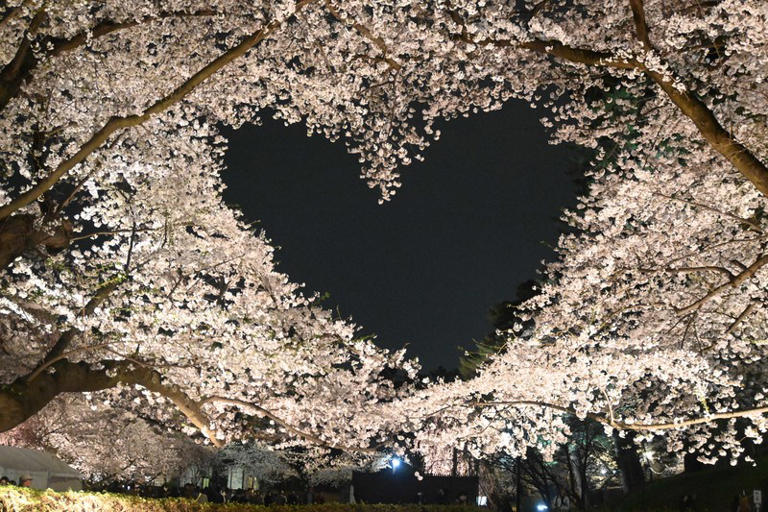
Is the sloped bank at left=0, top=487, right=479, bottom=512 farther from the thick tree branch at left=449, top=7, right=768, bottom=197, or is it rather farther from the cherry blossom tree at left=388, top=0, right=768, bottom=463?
the thick tree branch at left=449, top=7, right=768, bottom=197

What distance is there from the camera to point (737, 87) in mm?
7699

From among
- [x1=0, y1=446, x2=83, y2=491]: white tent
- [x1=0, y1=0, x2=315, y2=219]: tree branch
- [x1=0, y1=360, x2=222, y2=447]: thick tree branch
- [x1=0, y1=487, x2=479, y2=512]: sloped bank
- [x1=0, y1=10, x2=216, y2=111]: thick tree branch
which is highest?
[x1=0, y1=10, x2=216, y2=111]: thick tree branch

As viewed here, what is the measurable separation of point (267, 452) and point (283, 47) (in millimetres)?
25529

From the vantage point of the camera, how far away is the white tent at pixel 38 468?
10852mm

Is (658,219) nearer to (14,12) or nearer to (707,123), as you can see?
(707,123)

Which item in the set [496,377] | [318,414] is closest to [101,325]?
[318,414]

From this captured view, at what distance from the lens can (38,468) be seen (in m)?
11.6

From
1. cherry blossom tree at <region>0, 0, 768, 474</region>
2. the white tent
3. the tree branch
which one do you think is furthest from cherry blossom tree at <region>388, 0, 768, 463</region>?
the white tent

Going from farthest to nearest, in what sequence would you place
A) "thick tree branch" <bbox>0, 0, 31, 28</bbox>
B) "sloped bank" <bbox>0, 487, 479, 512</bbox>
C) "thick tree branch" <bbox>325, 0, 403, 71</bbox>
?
A: "sloped bank" <bbox>0, 487, 479, 512</bbox> → "thick tree branch" <bbox>325, 0, 403, 71</bbox> → "thick tree branch" <bbox>0, 0, 31, 28</bbox>

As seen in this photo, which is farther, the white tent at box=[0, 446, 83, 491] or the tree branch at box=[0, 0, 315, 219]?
the white tent at box=[0, 446, 83, 491]

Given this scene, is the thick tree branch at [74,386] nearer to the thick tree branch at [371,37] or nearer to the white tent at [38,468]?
the thick tree branch at [371,37]

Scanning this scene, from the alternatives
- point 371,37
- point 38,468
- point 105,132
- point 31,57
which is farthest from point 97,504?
point 371,37

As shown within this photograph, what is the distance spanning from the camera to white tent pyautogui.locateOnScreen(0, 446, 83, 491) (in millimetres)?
10852

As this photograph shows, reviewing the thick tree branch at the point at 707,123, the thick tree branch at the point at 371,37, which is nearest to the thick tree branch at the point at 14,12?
the thick tree branch at the point at 371,37
